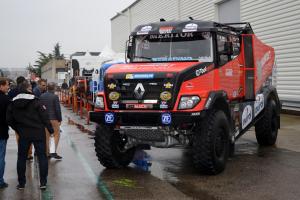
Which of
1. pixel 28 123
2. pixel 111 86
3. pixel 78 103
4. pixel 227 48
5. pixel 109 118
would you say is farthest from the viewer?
pixel 78 103

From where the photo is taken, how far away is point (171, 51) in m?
9.30

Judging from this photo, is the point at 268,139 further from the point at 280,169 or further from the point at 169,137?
the point at 169,137

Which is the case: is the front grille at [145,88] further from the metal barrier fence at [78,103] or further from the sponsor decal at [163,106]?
the metal barrier fence at [78,103]

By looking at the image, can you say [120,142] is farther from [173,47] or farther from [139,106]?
[173,47]

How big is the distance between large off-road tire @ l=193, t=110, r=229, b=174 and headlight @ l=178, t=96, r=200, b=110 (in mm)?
480

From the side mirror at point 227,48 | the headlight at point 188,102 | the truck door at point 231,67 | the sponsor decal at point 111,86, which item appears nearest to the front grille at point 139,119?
the headlight at point 188,102

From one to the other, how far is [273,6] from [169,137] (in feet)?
44.1

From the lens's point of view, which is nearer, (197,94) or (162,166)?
(197,94)

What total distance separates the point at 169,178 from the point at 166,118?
1149 millimetres

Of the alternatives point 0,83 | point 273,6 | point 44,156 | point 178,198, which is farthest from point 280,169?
point 273,6

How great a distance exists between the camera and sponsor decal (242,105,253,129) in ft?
34.3

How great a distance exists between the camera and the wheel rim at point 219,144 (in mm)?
8578

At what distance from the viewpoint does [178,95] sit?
26.6ft

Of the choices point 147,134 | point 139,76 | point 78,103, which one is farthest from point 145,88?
point 78,103
